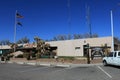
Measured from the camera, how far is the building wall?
46650mm

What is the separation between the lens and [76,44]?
51906 millimetres

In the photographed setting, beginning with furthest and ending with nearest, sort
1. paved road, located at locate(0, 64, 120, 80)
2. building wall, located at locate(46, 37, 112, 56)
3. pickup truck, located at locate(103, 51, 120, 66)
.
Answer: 1. building wall, located at locate(46, 37, 112, 56)
2. pickup truck, located at locate(103, 51, 120, 66)
3. paved road, located at locate(0, 64, 120, 80)

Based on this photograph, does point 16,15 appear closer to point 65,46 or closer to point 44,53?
point 44,53

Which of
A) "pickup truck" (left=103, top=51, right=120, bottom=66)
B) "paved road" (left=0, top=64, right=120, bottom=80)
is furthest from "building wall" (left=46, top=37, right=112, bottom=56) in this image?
"paved road" (left=0, top=64, right=120, bottom=80)

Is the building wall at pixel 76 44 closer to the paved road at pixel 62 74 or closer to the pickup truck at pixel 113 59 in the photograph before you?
the pickup truck at pixel 113 59

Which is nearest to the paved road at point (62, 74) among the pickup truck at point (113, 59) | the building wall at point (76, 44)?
the pickup truck at point (113, 59)

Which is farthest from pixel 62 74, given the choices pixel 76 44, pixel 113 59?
pixel 76 44

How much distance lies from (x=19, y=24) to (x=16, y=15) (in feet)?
7.24

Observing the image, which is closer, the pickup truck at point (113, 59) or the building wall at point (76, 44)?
the pickup truck at point (113, 59)

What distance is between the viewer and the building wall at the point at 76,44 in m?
46.7

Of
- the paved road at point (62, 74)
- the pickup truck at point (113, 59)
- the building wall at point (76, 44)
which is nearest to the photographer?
the paved road at point (62, 74)

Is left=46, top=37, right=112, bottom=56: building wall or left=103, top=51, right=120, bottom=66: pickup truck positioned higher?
left=46, top=37, right=112, bottom=56: building wall

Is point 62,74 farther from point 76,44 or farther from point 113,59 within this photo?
point 76,44

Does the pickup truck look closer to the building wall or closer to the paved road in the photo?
the paved road
